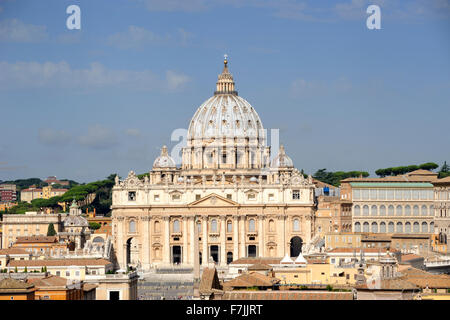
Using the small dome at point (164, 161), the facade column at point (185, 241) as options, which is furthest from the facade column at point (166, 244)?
the small dome at point (164, 161)

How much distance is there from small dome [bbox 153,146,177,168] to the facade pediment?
11.0 m

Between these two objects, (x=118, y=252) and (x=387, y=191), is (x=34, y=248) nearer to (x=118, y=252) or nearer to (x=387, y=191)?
(x=118, y=252)

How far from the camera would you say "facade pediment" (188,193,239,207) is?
358ft

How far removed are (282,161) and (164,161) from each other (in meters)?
10.5

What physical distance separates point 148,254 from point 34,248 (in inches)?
360

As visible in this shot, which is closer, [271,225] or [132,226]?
[271,225]

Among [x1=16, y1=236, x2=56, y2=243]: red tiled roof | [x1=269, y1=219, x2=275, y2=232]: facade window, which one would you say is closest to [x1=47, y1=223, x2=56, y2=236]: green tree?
[x1=16, y1=236, x2=56, y2=243]: red tiled roof

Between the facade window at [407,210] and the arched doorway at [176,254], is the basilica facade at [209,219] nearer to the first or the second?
the arched doorway at [176,254]

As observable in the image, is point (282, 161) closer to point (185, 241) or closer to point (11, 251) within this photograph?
point (185, 241)

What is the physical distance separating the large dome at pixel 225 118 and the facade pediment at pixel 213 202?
17977 millimetres

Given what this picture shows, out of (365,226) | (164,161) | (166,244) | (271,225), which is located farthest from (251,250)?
(164,161)

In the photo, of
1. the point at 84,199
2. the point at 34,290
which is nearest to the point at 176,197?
the point at 84,199

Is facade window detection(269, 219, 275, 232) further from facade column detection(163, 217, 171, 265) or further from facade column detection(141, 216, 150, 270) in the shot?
facade column detection(141, 216, 150, 270)

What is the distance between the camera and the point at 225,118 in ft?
418
